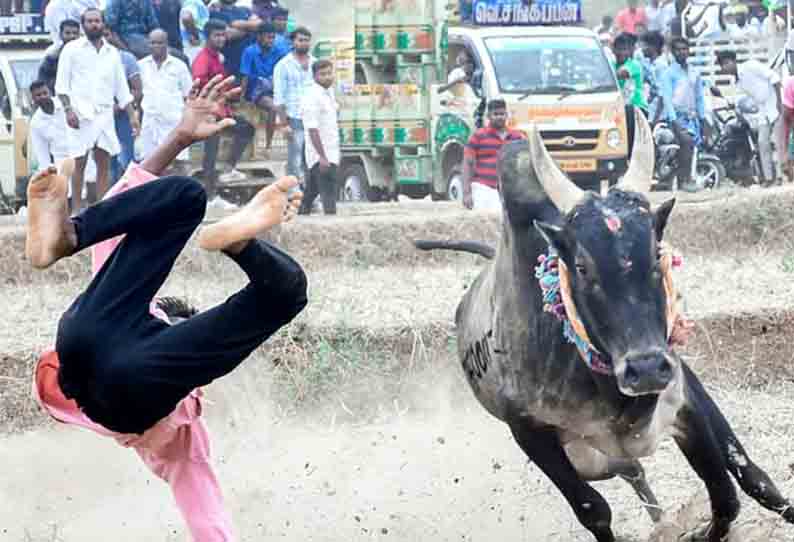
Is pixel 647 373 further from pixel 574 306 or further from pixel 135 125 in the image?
pixel 135 125

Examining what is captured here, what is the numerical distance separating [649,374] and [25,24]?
939 centimetres

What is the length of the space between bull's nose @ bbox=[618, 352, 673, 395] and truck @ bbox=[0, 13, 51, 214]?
868cm

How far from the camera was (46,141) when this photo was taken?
1288 cm

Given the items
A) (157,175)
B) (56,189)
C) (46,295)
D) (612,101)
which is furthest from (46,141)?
(56,189)

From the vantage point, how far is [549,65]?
15.0 metres

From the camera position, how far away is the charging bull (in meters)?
5.29

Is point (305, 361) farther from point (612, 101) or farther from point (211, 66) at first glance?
point (612, 101)

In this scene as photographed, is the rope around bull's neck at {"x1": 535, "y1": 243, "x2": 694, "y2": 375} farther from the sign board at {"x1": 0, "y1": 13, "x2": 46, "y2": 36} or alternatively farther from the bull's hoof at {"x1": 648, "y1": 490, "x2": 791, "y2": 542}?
the sign board at {"x1": 0, "y1": 13, "x2": 46, "y2": 36}

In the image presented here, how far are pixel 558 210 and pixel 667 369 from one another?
103 centimetres

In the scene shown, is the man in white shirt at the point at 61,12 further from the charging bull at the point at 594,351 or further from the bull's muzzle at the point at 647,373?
the bull's muzzle at the point at 647,373

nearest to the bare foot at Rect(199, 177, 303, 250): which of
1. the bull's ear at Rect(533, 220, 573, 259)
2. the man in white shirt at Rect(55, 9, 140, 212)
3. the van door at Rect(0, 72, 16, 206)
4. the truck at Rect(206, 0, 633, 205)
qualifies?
the bull's ear at Rect(533, 220, 573, 259)

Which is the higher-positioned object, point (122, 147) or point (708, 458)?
point (708, 458)

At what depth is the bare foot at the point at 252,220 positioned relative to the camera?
4664mm

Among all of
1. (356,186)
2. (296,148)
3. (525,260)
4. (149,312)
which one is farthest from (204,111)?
(356,186)
